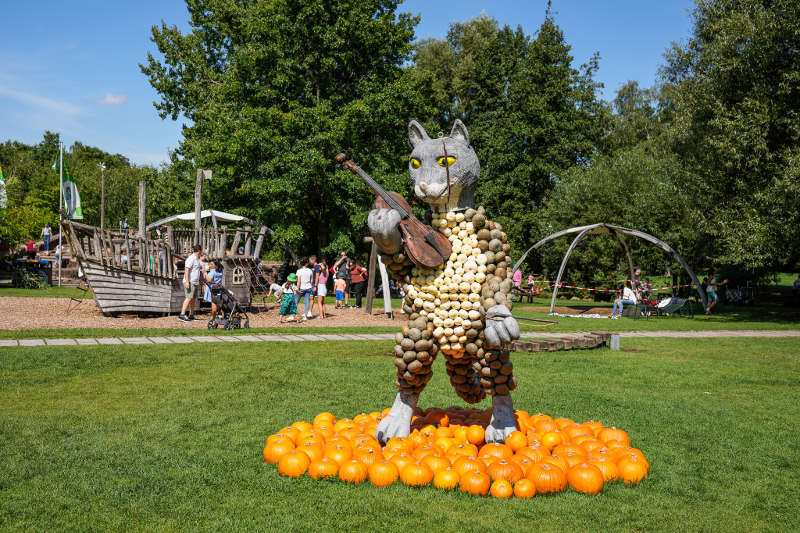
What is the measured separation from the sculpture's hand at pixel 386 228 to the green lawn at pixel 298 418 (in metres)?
2.02

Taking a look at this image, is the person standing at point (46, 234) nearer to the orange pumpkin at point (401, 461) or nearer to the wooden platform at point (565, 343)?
the wooden platform at point (565, 343)

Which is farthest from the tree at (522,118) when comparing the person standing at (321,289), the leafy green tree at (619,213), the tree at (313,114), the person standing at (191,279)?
the person standing at (191,279)

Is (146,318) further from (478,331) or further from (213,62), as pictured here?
(213,62)

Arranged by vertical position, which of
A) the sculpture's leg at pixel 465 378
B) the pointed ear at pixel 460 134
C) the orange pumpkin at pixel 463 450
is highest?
the pointed ear at pixel 460 134

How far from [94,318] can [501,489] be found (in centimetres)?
1507

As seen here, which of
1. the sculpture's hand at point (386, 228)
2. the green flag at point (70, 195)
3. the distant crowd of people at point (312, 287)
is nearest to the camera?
the sculpture's hand at point (386, 228)

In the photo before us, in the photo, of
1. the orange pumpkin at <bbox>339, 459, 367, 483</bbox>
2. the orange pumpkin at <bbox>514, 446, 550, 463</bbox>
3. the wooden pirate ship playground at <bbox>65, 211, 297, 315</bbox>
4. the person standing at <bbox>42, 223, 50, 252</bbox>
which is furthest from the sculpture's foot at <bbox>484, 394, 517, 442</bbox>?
the person standing at <bbox>42, 223, 50, 252</bbox>

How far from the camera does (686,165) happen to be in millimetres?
25109

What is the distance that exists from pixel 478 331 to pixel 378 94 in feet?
73.5

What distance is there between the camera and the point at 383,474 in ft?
16.0

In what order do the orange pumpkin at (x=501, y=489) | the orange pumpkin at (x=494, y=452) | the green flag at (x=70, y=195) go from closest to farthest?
the orange pumpkin at (x=501, y=489), the orange pumpkin at (x=494, y=452), the green flag at (x=70, y=195)

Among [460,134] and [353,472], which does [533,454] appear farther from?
[460,134]

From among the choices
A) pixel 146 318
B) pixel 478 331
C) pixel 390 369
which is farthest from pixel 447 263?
pixel 146 318

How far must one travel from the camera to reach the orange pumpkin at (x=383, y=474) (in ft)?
16.0
